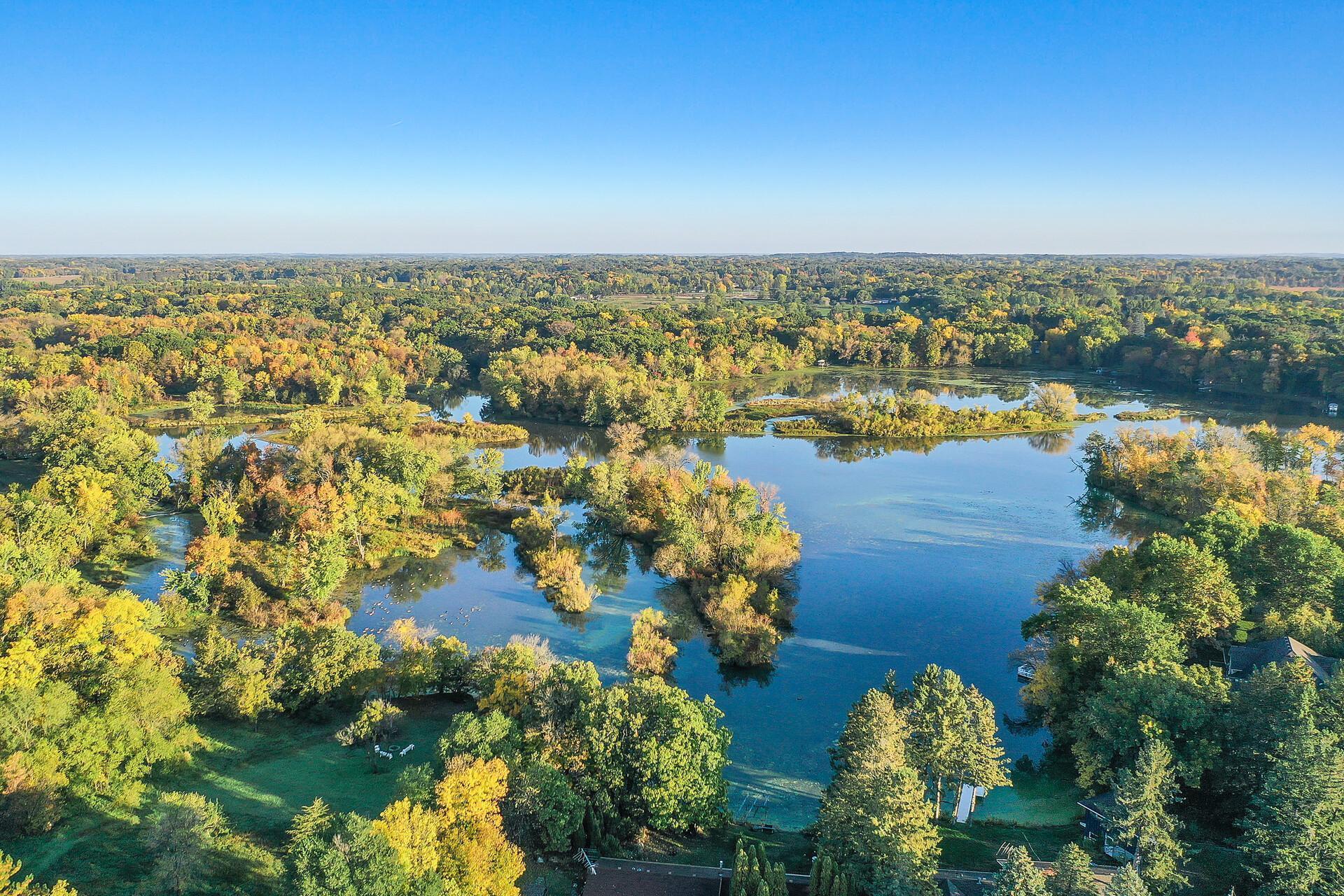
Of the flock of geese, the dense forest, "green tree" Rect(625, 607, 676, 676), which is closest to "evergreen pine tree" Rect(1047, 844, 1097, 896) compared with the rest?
the dense forest

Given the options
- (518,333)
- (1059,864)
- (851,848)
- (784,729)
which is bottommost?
(784,729)

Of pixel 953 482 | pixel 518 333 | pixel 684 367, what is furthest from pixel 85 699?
pixel 518 333

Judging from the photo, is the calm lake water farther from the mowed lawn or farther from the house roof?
the mowed lawn

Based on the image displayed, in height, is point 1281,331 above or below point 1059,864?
above

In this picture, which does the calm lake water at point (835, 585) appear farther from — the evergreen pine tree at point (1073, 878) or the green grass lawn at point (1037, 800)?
the evergreen pine tree at point (1073, 878)

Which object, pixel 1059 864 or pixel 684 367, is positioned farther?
pixel 684 367

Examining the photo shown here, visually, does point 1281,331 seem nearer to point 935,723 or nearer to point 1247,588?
point 1247,588
